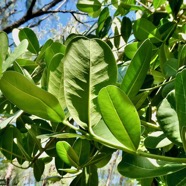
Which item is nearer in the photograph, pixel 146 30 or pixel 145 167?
pixel 145 167

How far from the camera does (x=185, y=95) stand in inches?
10.3

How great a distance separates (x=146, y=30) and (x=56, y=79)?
235mm

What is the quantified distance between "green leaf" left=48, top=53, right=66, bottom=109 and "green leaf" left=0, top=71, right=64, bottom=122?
0.09ft

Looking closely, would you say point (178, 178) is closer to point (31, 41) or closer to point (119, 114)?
point (119, 114)

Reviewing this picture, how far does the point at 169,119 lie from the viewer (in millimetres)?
297

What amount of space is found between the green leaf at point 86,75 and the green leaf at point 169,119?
1.8 inches

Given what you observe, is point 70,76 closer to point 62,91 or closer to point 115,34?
point 62,91

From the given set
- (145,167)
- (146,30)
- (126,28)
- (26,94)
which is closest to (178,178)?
(145,167)

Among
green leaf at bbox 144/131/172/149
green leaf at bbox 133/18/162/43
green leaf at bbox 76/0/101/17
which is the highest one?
green leaf at bbox 76/0/101/17

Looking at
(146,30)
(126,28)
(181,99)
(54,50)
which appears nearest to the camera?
(181,99)

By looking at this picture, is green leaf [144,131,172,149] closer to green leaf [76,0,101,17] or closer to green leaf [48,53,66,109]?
green leaf [48,53,66,109]

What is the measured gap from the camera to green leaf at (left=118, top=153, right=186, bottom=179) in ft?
0.93

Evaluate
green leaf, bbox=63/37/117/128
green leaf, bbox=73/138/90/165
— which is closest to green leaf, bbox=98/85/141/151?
green leaf, bbox=63/37/117/128

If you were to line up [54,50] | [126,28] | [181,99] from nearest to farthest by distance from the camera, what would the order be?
Answer: [181,99] → [54,50] → [126,28]
